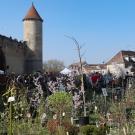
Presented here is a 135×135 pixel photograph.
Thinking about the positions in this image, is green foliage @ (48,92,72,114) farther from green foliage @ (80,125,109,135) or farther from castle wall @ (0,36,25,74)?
castle wall @ (0,36,25,74)

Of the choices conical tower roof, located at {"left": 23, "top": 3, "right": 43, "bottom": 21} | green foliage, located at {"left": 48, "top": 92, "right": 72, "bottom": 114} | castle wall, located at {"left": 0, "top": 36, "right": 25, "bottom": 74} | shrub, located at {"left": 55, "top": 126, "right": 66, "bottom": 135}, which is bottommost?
shrub, located at {"left": 55, "top": 126, "right": 66, "bottom": 135}

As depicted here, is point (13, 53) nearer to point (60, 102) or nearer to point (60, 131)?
point (60, 102)

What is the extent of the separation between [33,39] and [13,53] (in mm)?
13366

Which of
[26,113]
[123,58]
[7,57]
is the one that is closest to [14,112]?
[26,113]

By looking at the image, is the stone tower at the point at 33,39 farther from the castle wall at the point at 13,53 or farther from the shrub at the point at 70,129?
the shrub at the point at 70,129

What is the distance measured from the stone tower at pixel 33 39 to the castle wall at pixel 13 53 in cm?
289

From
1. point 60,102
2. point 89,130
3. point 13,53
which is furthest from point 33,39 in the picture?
point 89,130

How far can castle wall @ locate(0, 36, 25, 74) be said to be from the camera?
1780 inches

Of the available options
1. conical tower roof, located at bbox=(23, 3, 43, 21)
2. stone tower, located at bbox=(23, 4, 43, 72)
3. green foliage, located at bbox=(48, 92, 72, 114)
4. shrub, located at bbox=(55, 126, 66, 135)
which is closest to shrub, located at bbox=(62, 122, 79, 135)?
shrub, located at bbox=(55, 126, 66, 135)

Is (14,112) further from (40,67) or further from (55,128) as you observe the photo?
(40,67)

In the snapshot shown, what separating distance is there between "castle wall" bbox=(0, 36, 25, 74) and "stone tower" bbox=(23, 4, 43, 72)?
2888mm

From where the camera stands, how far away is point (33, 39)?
62250 millimetres

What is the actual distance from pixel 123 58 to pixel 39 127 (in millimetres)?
65684

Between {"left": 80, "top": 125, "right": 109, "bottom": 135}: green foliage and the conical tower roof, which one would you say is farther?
the conical tower roof
